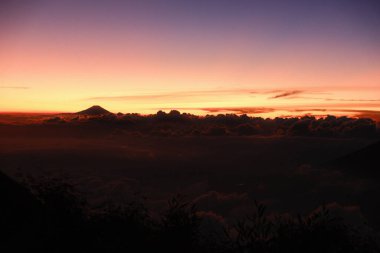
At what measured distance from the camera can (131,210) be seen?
156 feet

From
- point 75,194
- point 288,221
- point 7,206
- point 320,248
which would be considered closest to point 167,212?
point 75,194

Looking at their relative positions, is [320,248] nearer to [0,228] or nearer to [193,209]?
[193,209]

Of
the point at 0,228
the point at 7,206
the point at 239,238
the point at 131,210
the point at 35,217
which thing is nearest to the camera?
the point at 239,238

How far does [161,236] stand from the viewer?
40125 mm

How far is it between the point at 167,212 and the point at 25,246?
619 inches

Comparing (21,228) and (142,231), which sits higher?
(21,228)

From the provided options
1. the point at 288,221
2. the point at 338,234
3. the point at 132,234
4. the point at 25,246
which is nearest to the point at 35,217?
the point at 25,246

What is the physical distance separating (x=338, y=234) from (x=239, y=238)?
2209 cm

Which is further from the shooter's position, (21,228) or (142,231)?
(142,231)

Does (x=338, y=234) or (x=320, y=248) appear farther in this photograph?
(x=338, y=234)

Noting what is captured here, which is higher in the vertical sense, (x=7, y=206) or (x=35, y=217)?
(x=35, y=217)

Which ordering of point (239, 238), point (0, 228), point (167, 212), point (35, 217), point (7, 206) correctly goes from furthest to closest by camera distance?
point (7, 206)
point (167, 212)
point (0, 228)
point (35, 217)
point (239, 238)

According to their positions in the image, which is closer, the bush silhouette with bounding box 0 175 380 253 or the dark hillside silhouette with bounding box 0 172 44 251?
the bush silhouette with bounding box 0 175 380 253

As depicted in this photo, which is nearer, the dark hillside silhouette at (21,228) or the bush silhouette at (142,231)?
the bush silhouette at (142,231)
